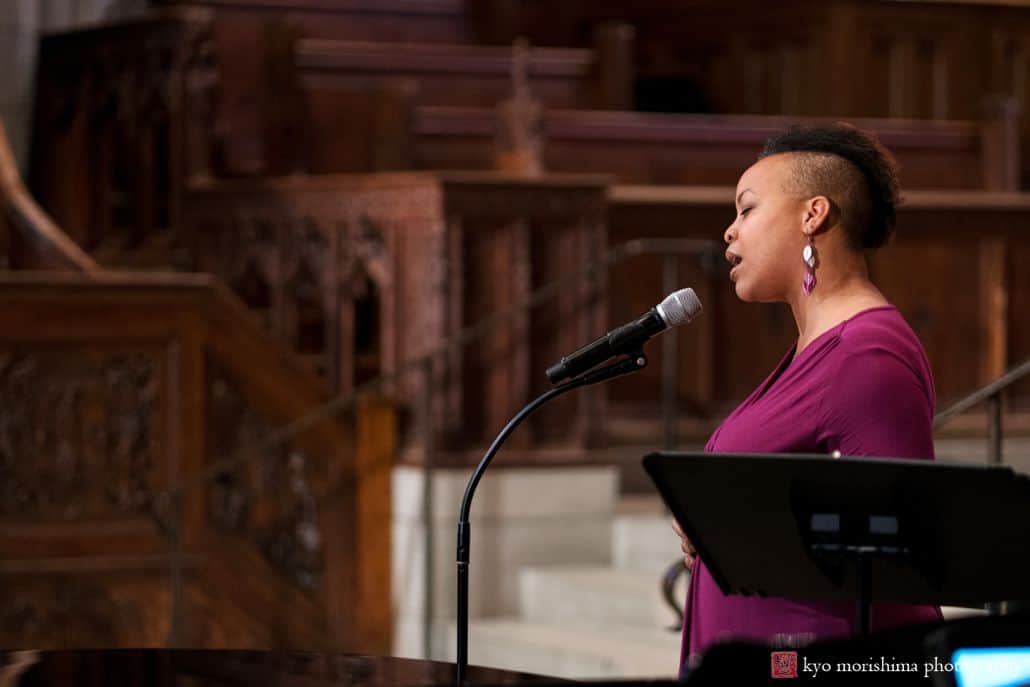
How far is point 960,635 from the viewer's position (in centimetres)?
214

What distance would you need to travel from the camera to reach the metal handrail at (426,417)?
287 inches

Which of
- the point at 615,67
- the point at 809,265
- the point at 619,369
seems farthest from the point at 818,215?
the point at 615,67

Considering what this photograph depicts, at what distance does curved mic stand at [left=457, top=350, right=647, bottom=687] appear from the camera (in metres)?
2.87

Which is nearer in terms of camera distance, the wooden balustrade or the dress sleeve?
the dress sleeve

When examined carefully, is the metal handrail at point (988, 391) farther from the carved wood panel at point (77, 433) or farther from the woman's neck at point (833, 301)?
the carved wood panel at point (77, 433)

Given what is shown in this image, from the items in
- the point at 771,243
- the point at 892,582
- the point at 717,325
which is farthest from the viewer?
the point at 717,325

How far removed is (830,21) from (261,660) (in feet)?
25.8

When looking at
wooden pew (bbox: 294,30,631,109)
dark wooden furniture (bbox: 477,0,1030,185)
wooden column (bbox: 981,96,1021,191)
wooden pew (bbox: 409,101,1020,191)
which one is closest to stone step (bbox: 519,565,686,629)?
wooden pew (bbox: 409,101,1020,191)

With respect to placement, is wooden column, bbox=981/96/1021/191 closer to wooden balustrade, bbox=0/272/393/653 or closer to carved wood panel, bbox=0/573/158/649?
wooden balustrade, bbox=0/272/393/653

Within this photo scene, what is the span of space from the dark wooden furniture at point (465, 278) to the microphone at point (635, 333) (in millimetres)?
4442

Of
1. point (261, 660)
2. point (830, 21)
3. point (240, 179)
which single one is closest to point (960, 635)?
point (261, 660)

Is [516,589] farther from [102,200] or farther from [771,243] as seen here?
[771,243]

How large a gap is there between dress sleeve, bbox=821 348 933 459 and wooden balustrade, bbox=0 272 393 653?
488 centimetres

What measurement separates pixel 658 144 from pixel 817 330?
19.1 ft
